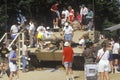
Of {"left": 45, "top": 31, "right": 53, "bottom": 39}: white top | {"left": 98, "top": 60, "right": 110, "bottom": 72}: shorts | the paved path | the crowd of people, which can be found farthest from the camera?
{"left": 45, "top": 31, "right": 53, "bottom": 39}: white top

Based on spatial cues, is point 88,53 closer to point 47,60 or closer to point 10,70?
point 10,70

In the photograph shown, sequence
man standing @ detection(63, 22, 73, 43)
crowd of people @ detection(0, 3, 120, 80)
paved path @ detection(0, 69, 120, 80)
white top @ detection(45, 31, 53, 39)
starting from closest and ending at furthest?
1. crowd of people @ detection(0, 3, 120, 80)
2. paved path @ detection(0, 69, 120, 80)
3. man standing @ detection(63, 22, 73, 43)
4. white top @ detection(45, 31, 53, 39)

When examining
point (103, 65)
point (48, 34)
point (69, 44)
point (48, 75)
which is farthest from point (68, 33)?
point (103, 65)

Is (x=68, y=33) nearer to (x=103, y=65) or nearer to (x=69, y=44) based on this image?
(x=69, y=44)

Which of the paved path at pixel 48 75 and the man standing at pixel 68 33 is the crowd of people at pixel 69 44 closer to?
the man standing at pixel 68 33

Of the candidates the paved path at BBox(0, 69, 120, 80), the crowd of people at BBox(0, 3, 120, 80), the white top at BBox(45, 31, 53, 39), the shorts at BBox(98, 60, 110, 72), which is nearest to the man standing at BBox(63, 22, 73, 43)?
the crowd of people at BBox(0, 3, 120, 80)

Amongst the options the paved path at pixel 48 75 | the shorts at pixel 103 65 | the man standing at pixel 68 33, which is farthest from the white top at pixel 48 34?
the shorts at pixel 103 65

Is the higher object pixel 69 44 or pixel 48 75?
pixel 69 44

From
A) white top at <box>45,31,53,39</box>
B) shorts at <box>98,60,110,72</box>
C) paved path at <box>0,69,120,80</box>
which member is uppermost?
white top at <box>45,31,53,39</box>

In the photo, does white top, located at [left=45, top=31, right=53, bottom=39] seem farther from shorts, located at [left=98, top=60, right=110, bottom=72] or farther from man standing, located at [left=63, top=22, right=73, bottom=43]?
shorts, located at [left=98, top=60, right=110, bottom=72]

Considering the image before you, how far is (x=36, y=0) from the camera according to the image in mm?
38125

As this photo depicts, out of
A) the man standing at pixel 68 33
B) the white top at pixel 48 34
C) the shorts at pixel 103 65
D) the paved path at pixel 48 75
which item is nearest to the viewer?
the shorts at pixel 103 65

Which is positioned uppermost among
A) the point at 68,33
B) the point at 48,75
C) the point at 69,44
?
the point at 68,33

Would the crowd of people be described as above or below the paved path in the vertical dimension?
above
